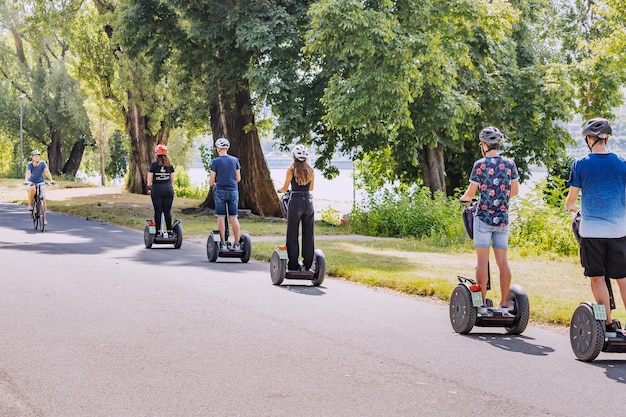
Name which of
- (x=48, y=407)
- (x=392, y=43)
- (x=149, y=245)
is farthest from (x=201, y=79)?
(x=48, y=407)

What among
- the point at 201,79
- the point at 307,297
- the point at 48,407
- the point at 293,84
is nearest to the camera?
the point at 48,407

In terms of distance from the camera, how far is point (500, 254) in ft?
30.5

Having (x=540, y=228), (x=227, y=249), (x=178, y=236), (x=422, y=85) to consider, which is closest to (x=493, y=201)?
(x=227, y=249)

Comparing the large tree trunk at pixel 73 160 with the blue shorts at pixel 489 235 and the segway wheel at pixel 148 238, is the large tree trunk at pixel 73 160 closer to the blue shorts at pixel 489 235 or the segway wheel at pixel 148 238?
the segway wheel at pixel 148 238

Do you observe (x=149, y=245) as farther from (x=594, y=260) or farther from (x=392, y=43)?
(x=594, y=260)

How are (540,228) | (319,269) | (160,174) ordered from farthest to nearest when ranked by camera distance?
(540,228) → (160,174) → (319,269)

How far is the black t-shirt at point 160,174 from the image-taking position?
59.0 feet

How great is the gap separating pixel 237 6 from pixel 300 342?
62.0 feet

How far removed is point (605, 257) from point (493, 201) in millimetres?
1503

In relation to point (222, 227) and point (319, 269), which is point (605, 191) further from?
point (222, 227)

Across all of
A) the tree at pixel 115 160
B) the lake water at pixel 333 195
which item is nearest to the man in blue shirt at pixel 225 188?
the lake water at pixel 333 195

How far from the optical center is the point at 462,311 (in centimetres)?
918

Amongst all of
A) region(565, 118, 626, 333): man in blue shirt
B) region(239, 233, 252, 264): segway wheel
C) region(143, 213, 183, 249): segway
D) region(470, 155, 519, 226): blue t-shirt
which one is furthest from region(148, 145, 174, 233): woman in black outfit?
region(565, 118, 626, 333): man in blue shirt

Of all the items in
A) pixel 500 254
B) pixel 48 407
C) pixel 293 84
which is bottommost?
pixel 48 407
